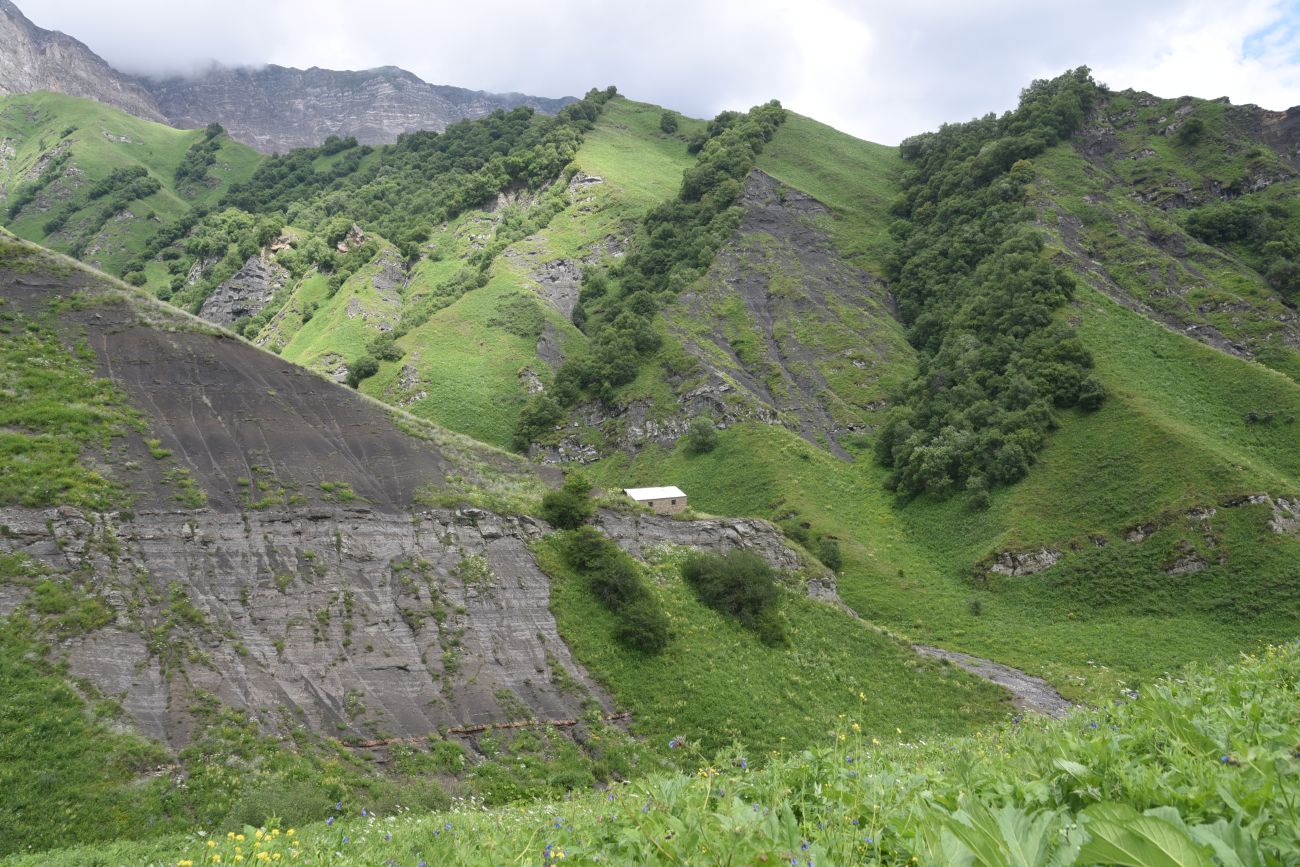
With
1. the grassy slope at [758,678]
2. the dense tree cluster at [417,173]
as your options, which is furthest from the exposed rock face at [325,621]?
the dense tree cluster at [417,173]

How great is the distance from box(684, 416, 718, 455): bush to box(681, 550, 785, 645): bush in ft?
113

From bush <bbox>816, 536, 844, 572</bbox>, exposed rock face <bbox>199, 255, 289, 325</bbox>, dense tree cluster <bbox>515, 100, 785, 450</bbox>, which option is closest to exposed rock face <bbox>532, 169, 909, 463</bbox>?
dense tree cluster <bbox>515, 100, 785, 450</bbox>

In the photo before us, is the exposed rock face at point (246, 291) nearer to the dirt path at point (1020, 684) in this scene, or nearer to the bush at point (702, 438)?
the bush at point (702, 438)

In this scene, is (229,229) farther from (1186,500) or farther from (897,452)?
(1186,500)

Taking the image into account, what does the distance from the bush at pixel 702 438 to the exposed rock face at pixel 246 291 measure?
278 ft

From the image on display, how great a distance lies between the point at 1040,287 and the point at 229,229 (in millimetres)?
135534

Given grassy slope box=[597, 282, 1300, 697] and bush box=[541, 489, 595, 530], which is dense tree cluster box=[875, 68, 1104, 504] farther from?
bush box=[541, 489, 595, 530]

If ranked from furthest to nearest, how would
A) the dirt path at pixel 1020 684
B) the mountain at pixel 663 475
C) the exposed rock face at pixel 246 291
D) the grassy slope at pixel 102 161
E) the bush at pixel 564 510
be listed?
1. the grassy slope at pixel 102 161
2. the exposed rock face at pixel 246 291
3. the bush at pixel 564 510
4. the dirt path at pixel 1020 684
5. the mountain at pixel 663 475

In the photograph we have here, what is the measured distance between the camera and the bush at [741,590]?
1307 inches

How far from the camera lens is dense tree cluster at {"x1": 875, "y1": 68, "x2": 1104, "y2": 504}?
2386 inches

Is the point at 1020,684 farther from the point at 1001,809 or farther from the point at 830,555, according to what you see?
the point at 1001,809

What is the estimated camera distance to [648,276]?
334ft

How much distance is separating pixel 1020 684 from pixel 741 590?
16.2m

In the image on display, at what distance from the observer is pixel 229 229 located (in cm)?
12875
